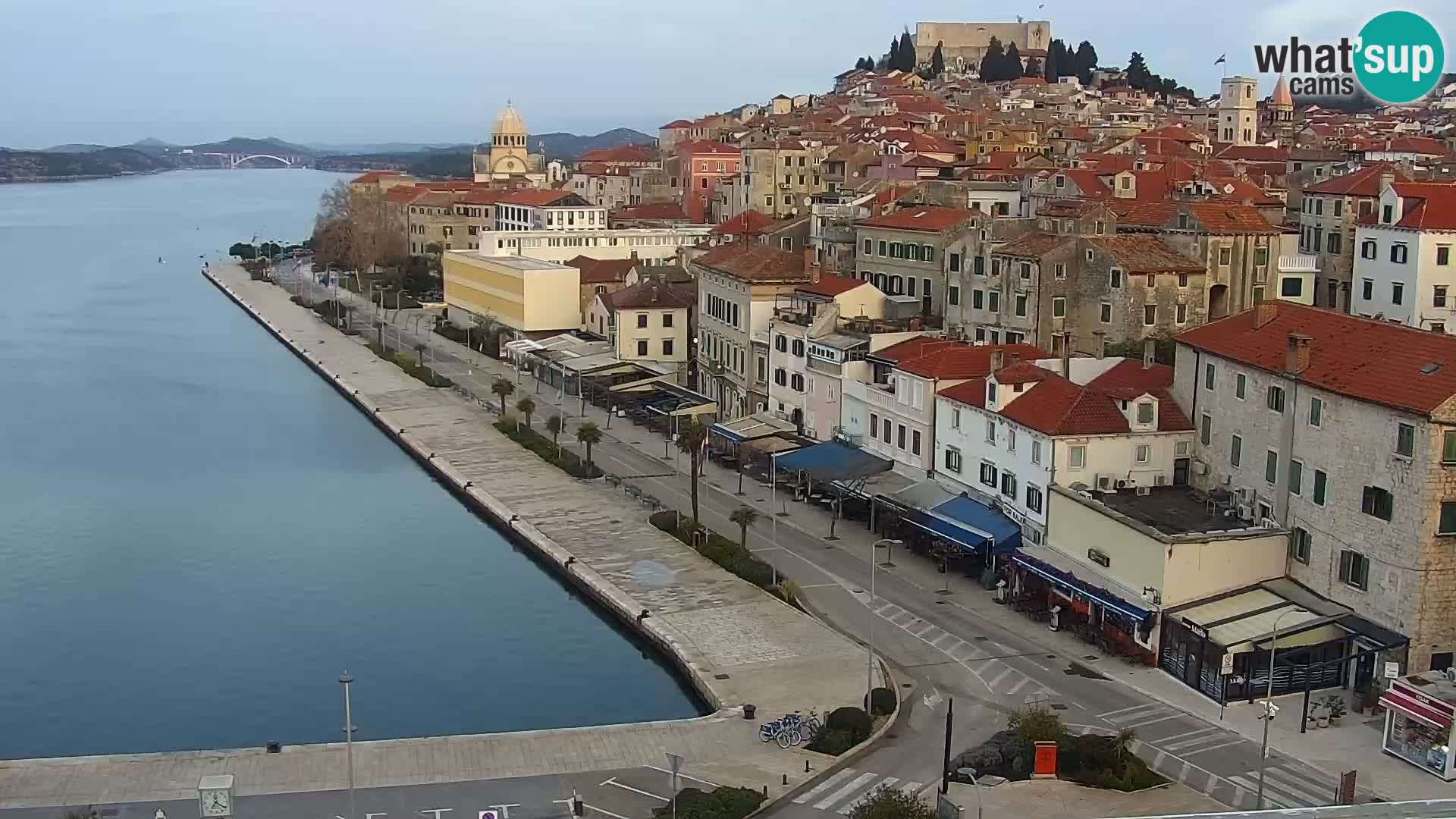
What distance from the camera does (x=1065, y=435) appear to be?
110 feet

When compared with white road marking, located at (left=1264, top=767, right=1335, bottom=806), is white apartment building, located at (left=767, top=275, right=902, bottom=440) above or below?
above

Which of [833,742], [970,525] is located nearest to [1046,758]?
[833,742]

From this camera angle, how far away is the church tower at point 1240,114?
347 ft

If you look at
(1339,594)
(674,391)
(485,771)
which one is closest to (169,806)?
(485,771)

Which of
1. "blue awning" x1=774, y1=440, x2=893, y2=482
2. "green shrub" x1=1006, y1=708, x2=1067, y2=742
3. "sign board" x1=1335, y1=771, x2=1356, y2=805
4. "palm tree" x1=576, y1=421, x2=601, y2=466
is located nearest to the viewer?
"sign board" x1=1335, y1=771, x2=1356, y2=805

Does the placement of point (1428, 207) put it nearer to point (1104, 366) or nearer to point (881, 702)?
point (1104, 366)

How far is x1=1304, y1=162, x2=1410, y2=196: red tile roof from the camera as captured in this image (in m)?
50.7

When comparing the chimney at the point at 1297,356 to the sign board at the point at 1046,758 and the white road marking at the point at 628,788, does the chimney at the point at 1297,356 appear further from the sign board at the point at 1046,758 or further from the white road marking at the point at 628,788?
the white road marking at the point at 628,788

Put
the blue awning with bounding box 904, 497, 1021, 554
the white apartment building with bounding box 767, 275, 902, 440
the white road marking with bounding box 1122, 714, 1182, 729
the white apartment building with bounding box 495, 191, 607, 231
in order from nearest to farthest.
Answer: the white road marking with bounding box 1122, 714, 1182, 729 < the blue awning with bounding box 904, 497, 1021, 554 < the white apartment building with bounding box 767, 275, 902, 440 < the white apartment building with bounding box 495, 191, 607, 231

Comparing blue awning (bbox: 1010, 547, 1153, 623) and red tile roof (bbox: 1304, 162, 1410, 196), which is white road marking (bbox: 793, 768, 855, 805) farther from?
red tile roof (bbox: 1304, 162, 1410, 196)

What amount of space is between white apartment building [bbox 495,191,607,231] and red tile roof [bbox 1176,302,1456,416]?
62.2m

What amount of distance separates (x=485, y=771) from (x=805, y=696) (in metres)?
6.14

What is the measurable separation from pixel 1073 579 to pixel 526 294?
152 feet

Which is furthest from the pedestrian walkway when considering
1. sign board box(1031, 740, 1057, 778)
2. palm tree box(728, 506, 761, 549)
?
sign board box(1031, 740, 1057, 778)
